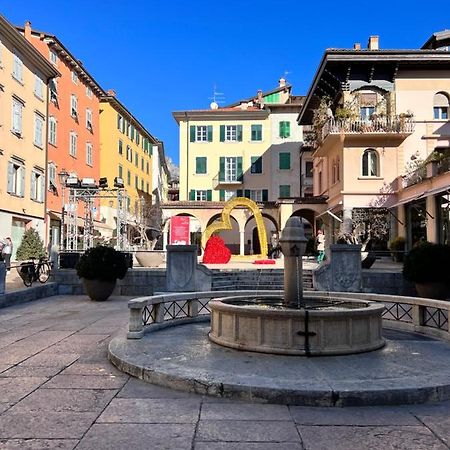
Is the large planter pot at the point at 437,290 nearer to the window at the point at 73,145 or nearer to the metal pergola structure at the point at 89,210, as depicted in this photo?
the metal pergola structure at the point at 89,210

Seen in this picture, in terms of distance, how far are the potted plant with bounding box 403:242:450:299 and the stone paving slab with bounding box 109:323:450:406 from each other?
229 inches

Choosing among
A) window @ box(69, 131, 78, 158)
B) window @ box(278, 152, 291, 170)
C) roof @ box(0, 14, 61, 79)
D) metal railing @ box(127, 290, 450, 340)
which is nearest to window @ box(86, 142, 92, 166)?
window @ box(69, 131, 78, 158)

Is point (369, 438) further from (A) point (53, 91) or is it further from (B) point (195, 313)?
(A) point (53, 91)

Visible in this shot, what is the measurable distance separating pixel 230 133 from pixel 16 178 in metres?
24.2

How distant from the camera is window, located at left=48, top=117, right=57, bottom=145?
32906 millimetres

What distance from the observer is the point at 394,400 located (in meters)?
4.81

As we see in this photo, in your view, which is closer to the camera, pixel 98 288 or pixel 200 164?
pixel 98 288

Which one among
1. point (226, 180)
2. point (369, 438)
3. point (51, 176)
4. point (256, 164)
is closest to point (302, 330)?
point (369, 438)

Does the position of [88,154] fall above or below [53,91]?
below

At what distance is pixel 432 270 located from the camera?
12.7 meters

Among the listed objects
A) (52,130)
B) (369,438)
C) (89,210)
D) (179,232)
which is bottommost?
(369,438)

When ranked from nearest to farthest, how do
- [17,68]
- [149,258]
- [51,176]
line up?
[149,258]
[17,68]
[51,176]

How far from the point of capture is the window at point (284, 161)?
47.0 m

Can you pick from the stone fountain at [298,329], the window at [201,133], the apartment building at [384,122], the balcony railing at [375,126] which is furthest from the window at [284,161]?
the stone fountain at [298,329]
